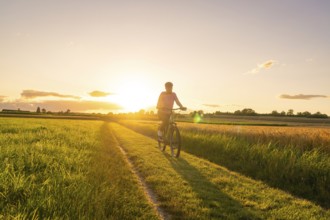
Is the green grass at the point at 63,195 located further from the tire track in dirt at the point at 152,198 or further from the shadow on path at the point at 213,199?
the shadow on path at the point at 213,199

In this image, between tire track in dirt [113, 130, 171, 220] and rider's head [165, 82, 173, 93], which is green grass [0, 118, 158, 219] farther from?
rider's head [165, 82, 173, 93]

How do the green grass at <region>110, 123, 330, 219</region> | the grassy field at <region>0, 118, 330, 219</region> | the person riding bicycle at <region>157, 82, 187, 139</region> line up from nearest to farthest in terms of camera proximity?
the grassy field at <region>0, 118, 330, 219</region> < the green grass at <region>110, 123, 330, 219</region> < the person riding bicycle at <region>157, 82, 187, 139</region>

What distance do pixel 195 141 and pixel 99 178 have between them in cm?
1121

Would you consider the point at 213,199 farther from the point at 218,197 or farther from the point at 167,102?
the point at 167,102

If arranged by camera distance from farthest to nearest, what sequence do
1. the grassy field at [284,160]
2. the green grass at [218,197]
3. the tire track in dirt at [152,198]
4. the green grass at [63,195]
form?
the grassy field at [284,160] → the green grass at [218,197] → the tire track in dirt at [152,198] → the green grass at [63,195]

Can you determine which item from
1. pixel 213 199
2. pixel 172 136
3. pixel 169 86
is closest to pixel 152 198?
pixel 213 199

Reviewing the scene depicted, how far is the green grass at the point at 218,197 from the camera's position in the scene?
6.36m

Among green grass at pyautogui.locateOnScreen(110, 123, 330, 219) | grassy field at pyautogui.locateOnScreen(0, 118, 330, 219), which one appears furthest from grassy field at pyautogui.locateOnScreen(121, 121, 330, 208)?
green grass at pyautogui.locateOnScreen(110, 123, 330, 219)

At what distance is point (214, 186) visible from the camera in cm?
864

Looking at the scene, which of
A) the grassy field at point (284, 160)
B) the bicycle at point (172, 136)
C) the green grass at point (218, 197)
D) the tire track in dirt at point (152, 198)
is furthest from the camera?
the bicycle at point (172, 136)

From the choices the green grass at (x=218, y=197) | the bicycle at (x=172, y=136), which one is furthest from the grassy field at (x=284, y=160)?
the bicycle at (x=172, y=136)

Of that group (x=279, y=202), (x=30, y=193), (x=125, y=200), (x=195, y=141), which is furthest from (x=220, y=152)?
(x=30, y=193)

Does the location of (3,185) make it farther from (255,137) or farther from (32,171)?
(255,137)

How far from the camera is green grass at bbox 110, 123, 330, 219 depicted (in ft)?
20.9
